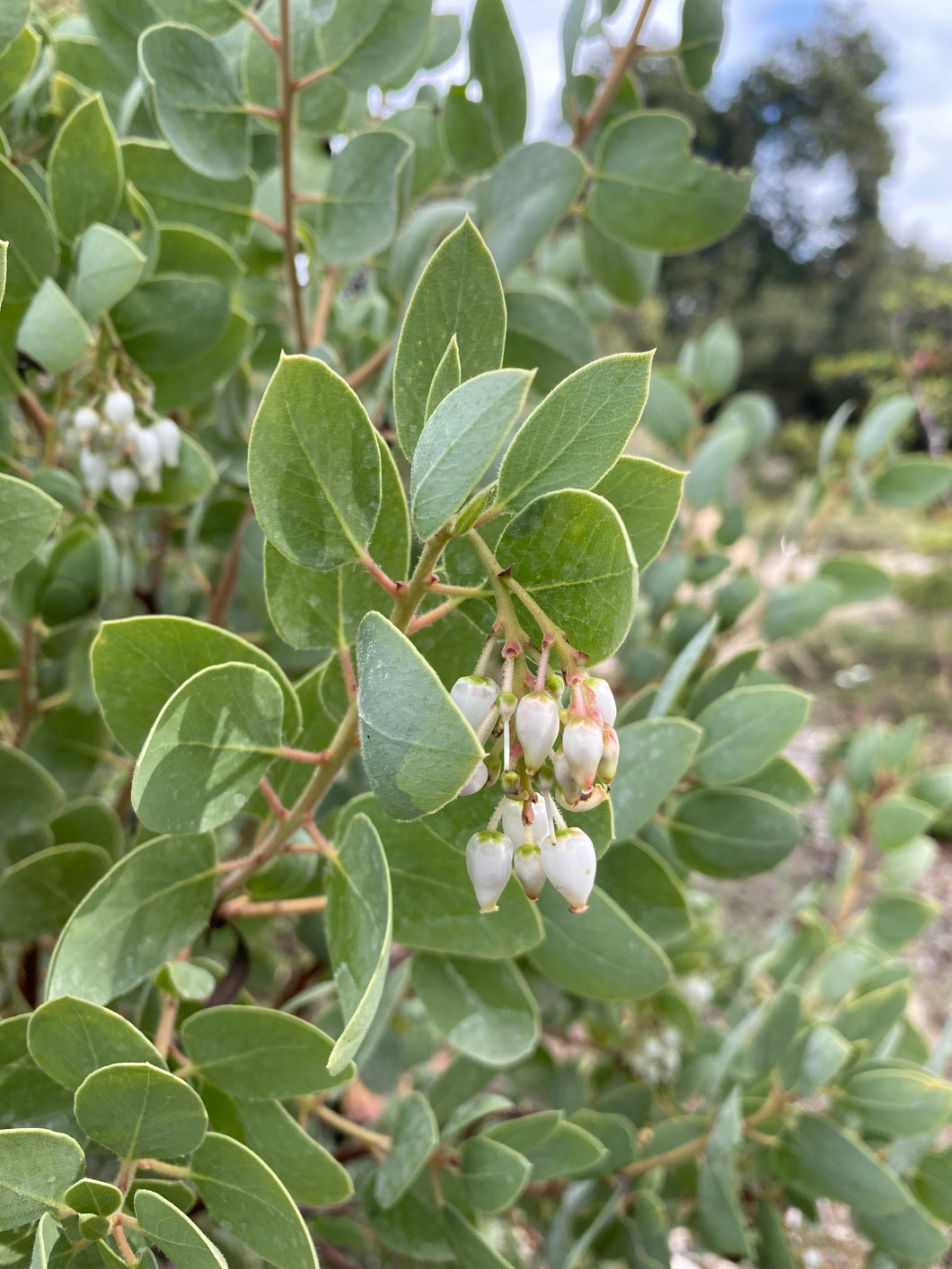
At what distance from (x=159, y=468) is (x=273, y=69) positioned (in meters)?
0.30

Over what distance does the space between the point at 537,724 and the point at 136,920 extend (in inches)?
9.6

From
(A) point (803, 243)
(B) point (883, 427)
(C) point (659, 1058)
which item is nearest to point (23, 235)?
(B) point (883, 427)

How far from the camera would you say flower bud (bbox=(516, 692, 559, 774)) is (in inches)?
11.4

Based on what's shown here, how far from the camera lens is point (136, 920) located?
1.39 ft

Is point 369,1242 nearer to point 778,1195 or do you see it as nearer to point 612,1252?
point 612,1252

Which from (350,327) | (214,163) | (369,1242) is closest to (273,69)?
(214,163)

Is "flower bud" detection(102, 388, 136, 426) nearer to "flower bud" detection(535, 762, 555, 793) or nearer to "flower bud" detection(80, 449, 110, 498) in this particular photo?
"flower bud" detection(80, 449, 110, 498)

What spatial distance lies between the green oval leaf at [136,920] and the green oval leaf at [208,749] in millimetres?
68

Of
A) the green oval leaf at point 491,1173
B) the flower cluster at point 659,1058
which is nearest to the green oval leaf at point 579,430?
the green oval leaf at point 491,1173

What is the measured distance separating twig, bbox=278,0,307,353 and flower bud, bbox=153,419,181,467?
4.3 inches

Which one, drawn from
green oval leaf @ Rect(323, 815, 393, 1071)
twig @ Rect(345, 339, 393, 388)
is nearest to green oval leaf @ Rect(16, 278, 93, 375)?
twig @ Rect(345, 339, 393, 388)

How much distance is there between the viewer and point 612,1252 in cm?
82

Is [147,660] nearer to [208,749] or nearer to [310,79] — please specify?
[208,749]

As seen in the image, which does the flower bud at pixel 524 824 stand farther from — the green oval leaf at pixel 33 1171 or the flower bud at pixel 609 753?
the green oval leaf at pixel 33 1171
